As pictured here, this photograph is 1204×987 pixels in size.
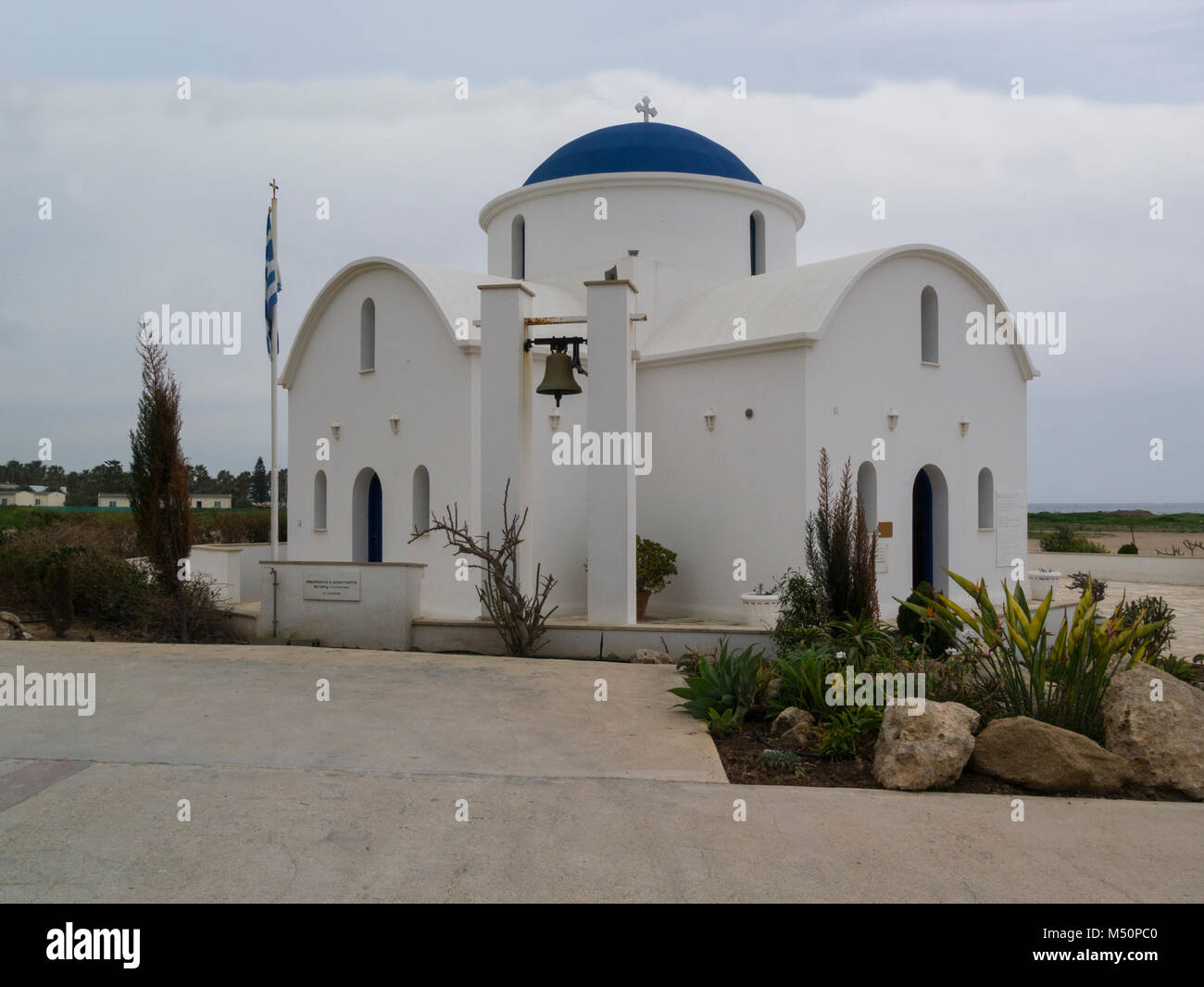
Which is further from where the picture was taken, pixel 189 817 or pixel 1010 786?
pixel 1010 786

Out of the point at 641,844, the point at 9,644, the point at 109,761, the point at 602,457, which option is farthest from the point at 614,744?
the point at 9,644

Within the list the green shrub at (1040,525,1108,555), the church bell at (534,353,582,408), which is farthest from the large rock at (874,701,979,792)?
the green shrub at (1040,525,1108,555)

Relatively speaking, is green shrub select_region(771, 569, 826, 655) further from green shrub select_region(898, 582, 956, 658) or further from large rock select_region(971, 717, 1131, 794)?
large rock select_region(971, 717, 1131, 794)

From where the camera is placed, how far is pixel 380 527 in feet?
53.6

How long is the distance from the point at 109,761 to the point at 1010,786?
5.99 metres

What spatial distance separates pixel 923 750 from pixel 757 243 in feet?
45.2

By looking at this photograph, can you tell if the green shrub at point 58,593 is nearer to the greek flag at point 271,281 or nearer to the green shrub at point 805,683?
the greek flag at point 271,281

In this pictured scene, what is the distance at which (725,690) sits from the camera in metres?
8.26

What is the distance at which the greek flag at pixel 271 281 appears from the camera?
61.7 feet

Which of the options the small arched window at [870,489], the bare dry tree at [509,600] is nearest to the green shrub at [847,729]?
the bare dry tree at [509,600]

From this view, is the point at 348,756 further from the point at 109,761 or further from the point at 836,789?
the point at 836,789

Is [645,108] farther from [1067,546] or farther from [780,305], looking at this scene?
[1067,546]
